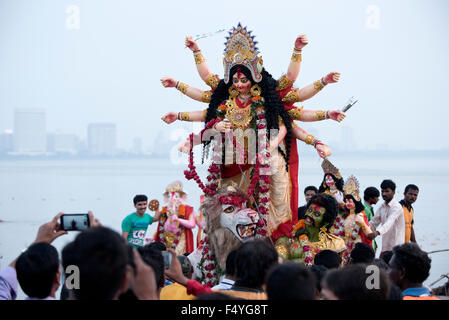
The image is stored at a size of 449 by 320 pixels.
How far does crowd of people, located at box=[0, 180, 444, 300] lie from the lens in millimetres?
2033

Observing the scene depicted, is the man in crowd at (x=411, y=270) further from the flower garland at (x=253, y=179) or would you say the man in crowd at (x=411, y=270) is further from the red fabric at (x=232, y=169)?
the red fabric at (x=232, y=169)

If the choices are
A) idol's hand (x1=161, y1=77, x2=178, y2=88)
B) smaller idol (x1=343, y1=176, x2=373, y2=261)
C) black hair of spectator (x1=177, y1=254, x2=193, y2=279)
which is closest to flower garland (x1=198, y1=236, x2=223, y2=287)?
black hair of spectator (x1=177, y1=254, x2=193, y2=279)

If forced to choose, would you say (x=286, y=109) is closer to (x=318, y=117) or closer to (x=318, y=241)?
(x=318, y=117)

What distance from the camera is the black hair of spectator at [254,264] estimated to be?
2678mm

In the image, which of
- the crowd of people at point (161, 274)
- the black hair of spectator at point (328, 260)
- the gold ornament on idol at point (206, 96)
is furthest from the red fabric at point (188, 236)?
the crowd of people at point (161, 274)

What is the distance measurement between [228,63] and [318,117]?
0.95 metres

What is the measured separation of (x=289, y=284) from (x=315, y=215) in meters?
2.70

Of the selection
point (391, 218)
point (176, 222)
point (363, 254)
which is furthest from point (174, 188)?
point (363, 254)

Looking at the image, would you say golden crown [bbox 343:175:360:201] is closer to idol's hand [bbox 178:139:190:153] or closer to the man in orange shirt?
the man in orange shirt

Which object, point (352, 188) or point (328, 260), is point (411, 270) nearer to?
point (328, 260)

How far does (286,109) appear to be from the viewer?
5.40 m

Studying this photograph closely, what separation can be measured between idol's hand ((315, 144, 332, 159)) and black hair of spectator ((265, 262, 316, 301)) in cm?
305

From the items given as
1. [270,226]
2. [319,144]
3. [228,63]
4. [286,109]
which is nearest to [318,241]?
[270,226]
